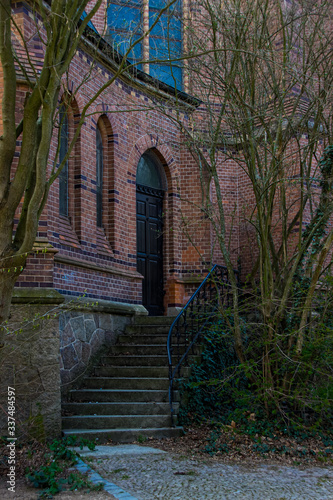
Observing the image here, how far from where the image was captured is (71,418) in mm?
7164

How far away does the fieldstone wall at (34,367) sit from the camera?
645 centimetres

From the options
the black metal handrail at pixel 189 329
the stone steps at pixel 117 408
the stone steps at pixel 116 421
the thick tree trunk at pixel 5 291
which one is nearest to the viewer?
the thick tree trunk at pixel 5 291

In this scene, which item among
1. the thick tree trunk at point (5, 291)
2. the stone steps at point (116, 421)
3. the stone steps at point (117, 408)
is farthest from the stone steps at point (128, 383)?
the thick tree trunk at point (5, 291)

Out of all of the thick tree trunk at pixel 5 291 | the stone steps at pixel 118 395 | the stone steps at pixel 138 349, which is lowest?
the stone steps at pixel 118 395

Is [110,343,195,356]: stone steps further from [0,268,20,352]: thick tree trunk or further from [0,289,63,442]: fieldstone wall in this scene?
[0,268,20,352]: thick tree trunk

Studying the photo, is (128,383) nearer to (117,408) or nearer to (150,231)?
(117,408)

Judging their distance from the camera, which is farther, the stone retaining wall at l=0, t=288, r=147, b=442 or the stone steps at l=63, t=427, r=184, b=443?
the stone steps at l=63, t=427, r=184, b=443

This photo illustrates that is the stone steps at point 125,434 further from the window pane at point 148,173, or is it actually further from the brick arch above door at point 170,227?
the window pane at point 148,173

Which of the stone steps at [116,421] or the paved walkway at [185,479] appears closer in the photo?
the paved walkway at [185,479]

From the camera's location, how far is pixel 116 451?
607 centimetres

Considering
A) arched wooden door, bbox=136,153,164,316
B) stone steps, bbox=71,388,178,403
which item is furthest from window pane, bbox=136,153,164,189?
stone steps, bbox=71,388,178,403

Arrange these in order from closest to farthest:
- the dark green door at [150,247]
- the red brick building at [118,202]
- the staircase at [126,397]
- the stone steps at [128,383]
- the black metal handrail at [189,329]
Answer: the staircase at [126,397], the black metal handrail at [189,329], the stone steps at [128,383], the red brick building at [118,202], the dark green door at [150,247]

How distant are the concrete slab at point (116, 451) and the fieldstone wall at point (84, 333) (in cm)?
161

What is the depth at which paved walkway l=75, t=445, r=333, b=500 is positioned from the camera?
472 centimetres
